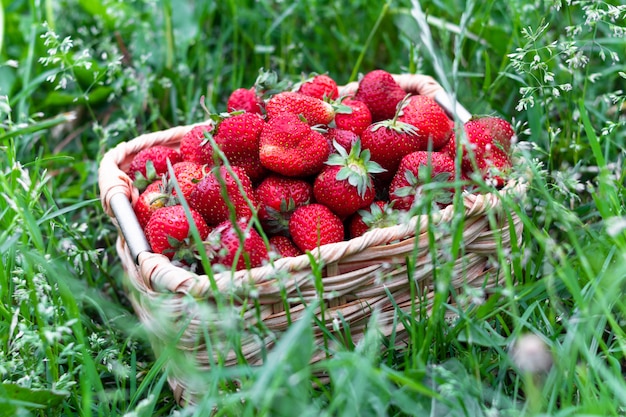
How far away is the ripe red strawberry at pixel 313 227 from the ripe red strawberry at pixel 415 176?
0.11 meters

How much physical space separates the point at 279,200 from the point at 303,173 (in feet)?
0.22

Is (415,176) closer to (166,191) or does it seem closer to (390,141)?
(390,141)

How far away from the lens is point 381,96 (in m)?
1.48

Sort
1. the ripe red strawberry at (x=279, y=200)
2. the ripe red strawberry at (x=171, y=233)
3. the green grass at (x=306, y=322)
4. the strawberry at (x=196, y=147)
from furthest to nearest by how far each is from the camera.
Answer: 1. the strawberry at (x=196, y=147)
2. the ripe red strawberry at (x=279, y=200)
3. the ripe red strawberry at (x=171, y=233)
4. the green grass at (x=306, y=322)

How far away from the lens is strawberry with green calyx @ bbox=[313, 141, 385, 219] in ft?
4.08

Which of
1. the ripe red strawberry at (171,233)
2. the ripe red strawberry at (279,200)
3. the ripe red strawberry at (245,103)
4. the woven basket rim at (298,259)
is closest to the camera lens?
the woven basket rim at (298,259)

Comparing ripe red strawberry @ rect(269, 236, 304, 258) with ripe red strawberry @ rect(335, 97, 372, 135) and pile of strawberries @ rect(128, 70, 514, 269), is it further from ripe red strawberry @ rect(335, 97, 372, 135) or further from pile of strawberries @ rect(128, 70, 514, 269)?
ripe red strawberry @ rect(335, 97, 372, 135)

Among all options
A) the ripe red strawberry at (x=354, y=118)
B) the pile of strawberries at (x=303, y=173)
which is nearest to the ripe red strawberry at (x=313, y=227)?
the pile of strawberries at (x=303, y=173)

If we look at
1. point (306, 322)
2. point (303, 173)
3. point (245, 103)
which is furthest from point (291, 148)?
point (306, 322)

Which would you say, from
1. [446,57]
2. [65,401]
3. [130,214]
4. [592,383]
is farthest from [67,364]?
Answer: [446,57]

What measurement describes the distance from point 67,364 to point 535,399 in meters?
0.83

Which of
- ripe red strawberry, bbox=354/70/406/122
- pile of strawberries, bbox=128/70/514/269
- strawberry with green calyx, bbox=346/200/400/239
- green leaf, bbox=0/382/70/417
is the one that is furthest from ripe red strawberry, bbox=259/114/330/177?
green leaf, bbox=0/382/70/417

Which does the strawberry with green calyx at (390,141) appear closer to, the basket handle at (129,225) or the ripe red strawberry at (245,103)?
the ripe red strawberry at (245,103)

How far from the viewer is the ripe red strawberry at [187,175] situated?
134 centimetres
